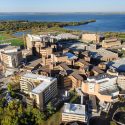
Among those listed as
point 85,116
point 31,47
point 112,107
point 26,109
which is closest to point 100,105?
point 112,107

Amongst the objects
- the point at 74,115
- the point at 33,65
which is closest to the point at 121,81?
the point at 74,115

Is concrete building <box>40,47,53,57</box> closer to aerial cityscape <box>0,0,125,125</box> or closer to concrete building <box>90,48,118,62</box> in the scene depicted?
aerial cityscape <box>0,0,125,125</box>

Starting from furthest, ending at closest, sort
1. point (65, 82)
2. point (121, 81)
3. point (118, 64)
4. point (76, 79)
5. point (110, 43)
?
1. point (110, 43)
2. point (118, 64)
3. point (65, 82)
4. point (76, 79)
5. point (121, 81)

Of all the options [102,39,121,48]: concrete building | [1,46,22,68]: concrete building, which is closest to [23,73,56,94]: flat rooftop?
[1,46,22,68]: concrete building

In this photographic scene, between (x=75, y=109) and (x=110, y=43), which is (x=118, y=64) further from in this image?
(x=75, y=109)

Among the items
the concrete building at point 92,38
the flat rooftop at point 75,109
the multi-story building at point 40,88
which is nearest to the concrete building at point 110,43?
the concrete building at point 92,38
